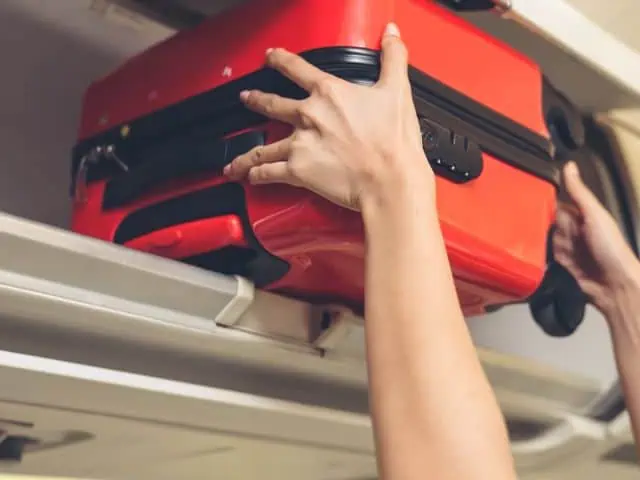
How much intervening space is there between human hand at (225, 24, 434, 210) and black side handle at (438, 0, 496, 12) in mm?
199

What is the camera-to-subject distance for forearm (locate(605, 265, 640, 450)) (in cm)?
141

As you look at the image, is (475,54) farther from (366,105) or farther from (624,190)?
(624,190)

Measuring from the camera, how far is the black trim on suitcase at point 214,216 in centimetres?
98

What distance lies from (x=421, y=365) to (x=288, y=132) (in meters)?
0.28

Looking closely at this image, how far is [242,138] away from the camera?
0.98m

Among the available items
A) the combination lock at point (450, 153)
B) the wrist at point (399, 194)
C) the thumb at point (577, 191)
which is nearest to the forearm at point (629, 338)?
the thumb at point (577, 191)

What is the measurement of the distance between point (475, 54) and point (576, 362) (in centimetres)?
100

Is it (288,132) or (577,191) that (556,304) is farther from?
(288,132)

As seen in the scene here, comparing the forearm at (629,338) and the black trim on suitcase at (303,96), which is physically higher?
the black trim on suitcase at (303,96)

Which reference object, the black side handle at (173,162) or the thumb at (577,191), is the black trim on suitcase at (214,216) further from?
the thumb at (577,191)

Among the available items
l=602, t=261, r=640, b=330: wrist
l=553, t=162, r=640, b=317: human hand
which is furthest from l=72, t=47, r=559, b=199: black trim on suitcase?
l=602, t=261, r=640, b=330: wrist

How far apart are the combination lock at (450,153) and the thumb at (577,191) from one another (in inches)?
13.0

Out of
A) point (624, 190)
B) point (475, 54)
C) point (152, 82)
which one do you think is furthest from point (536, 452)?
point (152, 82)

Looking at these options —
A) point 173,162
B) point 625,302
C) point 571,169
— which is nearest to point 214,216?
point 173,162
